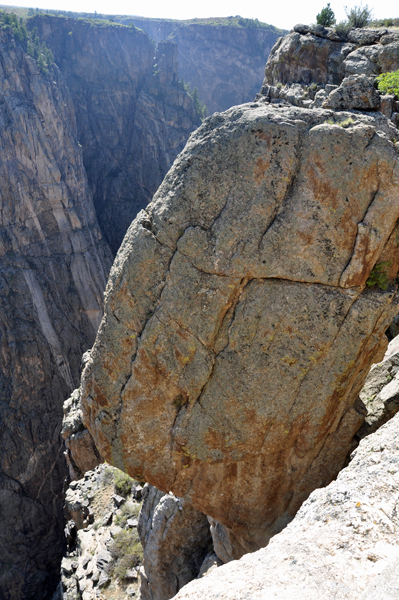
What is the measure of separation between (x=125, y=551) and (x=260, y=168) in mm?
13366

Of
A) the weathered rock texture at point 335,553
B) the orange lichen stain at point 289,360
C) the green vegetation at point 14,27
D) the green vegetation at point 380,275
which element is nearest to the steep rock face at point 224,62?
the green vegetation at point 14,27

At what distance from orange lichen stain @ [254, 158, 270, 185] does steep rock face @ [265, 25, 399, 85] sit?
8738mm

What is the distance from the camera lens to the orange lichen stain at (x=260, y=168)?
7.55 meters

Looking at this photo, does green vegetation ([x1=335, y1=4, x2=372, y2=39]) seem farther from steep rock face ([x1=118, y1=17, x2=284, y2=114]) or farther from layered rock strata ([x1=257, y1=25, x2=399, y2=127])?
steep rock face ([x1=118, y1=17, x2=284, y2=114])

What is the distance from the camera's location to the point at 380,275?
772 cm

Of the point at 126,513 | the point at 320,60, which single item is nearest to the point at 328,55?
the point at 320,60

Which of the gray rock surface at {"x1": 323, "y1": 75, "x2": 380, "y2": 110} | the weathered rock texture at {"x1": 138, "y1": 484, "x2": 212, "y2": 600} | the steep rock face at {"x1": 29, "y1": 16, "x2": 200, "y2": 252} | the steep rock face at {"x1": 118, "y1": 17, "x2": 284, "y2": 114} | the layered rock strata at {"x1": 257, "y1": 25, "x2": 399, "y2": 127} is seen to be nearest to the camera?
the gray rock surface at {"x1": 323, "y1": 75, "x2": 380, "y2": 110}

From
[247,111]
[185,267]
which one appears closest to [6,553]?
[185,267]

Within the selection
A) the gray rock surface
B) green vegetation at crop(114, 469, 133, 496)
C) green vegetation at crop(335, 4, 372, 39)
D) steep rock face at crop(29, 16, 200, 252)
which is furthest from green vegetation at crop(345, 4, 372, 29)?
steep rock face at crop(29, 16, 200, 252)

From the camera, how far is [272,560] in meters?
4.70

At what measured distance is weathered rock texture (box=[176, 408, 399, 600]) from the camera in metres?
4.06

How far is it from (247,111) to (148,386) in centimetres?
538

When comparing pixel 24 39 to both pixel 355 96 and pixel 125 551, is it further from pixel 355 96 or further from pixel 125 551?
pixel 125 551

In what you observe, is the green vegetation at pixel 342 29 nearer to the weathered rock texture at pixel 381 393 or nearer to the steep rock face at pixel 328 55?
the steep rock face at pixel 328 55
